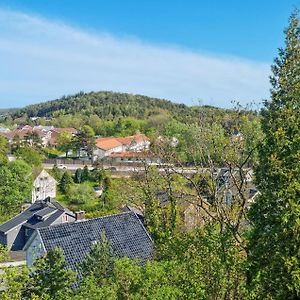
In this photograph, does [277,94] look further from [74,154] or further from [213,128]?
[74,154]

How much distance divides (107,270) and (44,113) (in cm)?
12120

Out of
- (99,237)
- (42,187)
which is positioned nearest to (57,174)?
(42,187)

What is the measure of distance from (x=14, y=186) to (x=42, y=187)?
266 inches

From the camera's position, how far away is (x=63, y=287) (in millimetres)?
13242

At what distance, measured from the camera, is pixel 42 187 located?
4397cm

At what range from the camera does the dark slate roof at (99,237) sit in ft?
55.6

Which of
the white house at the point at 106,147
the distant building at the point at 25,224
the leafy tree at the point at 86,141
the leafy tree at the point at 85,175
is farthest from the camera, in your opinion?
the white house at the point at 106,147

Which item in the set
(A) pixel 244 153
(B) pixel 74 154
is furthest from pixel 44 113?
(A) pixel 244 153

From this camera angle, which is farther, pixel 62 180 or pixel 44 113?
pixel 44 113

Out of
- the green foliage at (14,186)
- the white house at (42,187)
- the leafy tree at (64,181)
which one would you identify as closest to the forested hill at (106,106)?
the leafy tree at (64,181)

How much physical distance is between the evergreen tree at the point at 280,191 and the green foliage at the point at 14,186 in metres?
31.1

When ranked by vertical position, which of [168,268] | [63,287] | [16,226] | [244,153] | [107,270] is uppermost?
[244,153]

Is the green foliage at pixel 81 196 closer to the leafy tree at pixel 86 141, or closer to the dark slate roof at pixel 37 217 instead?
the dark slate roof at pixel 37 217

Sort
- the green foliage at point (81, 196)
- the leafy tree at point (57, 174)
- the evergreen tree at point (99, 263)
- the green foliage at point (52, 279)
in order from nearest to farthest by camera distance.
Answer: the evergreen tree at point (99, 263), the green foliage at point (52, 279), the green foliage at point (81, 196), the leafy tree at point (57, 174)
